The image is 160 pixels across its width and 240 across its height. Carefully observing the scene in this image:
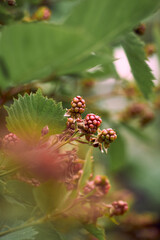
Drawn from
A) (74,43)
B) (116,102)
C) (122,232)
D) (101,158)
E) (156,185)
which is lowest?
(74,43)

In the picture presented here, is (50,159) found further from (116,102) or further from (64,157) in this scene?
(116,102)

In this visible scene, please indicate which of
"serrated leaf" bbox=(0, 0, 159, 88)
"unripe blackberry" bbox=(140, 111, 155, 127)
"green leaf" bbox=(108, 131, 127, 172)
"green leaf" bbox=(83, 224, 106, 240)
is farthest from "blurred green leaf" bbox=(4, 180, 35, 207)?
"unripe blackberry" bbox=(140, 111, 155, 127)

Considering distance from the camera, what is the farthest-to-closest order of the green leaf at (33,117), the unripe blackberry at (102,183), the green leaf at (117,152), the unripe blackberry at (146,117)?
the unripe blackberry at (146,117)
the green leaf at (117,152)
the unripe blackberry at (102,183)
the green leaf at (33,117)

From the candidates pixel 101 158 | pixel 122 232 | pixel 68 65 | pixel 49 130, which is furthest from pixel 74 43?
pixel 101 158

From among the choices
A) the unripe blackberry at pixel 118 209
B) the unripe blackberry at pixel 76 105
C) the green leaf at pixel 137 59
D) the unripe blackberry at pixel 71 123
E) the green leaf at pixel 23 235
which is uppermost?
the green leaf at pixel 137 59

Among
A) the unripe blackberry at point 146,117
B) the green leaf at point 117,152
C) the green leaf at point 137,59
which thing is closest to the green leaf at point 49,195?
the green leaf at point 137,59

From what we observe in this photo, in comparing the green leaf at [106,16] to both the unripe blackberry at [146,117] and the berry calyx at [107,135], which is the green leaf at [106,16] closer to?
the berry calyx at [107,135]
